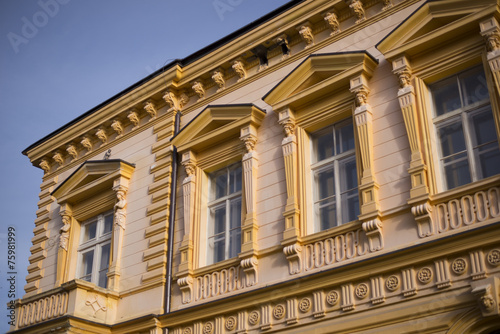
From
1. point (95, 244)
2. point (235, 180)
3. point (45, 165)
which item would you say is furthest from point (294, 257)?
point (45, 165)

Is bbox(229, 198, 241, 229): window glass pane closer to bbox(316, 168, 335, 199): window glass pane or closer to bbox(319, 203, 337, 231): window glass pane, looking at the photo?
bbox(316, 168, 335, 199): window glass pane

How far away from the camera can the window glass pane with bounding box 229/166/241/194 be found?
1479cm

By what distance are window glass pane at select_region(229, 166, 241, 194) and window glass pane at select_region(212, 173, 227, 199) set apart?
0.19 metres

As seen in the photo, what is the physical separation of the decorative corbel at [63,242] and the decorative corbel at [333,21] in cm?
838

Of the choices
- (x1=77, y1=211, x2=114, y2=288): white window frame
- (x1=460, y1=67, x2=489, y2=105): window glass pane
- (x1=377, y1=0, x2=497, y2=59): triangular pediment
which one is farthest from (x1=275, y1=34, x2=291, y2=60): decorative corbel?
(x1=77, y1=211, x2=114, y2=288): white window frame

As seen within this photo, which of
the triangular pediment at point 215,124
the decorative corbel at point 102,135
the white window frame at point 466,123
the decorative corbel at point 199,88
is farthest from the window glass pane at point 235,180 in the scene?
the decorative corbel at point 102,135

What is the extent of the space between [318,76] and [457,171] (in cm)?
369

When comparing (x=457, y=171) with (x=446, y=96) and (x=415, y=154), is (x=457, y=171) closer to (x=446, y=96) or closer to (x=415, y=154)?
(x=415, y=154)

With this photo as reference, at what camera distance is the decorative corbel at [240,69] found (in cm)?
1564

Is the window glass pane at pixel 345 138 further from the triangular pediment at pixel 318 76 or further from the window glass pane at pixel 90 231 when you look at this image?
the window glass pane at pixel 90 231

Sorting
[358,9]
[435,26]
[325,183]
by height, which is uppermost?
[358,9]

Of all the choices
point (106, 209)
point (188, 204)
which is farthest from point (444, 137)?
point (106, 209)

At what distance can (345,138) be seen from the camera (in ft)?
43.7

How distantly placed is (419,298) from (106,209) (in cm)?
911
